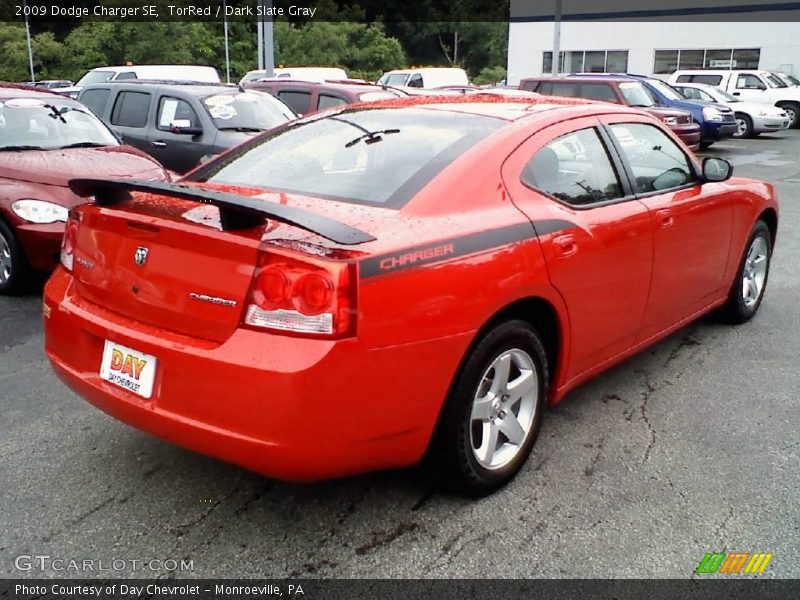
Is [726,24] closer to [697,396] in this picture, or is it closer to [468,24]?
[697,396]

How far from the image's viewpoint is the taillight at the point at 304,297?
2494mm

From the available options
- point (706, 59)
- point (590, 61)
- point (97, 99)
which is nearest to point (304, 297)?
point (97, 99)

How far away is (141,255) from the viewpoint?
2.85 metres

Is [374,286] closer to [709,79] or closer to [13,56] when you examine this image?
[709,79]

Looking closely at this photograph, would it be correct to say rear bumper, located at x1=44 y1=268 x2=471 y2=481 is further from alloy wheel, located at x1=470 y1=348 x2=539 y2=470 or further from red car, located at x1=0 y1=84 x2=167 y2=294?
red car, located at x1=0 y1=84 x2=167 y2=294

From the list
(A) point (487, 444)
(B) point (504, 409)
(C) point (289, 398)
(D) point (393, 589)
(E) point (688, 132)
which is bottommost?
(D) point (393, 589)

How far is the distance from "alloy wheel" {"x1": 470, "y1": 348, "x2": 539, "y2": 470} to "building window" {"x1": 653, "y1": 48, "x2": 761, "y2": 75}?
35081 millimetres

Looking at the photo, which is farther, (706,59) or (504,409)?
(706,59)

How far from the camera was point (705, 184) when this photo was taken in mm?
4664

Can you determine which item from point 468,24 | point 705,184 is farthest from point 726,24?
point 468,24

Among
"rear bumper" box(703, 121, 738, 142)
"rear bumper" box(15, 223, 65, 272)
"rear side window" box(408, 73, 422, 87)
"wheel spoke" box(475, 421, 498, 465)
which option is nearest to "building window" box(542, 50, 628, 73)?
"rear side window" box(408, 73, 422, 87)

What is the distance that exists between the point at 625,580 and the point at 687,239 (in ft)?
7.35

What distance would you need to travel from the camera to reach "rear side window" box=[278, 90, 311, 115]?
1191 centimetres
